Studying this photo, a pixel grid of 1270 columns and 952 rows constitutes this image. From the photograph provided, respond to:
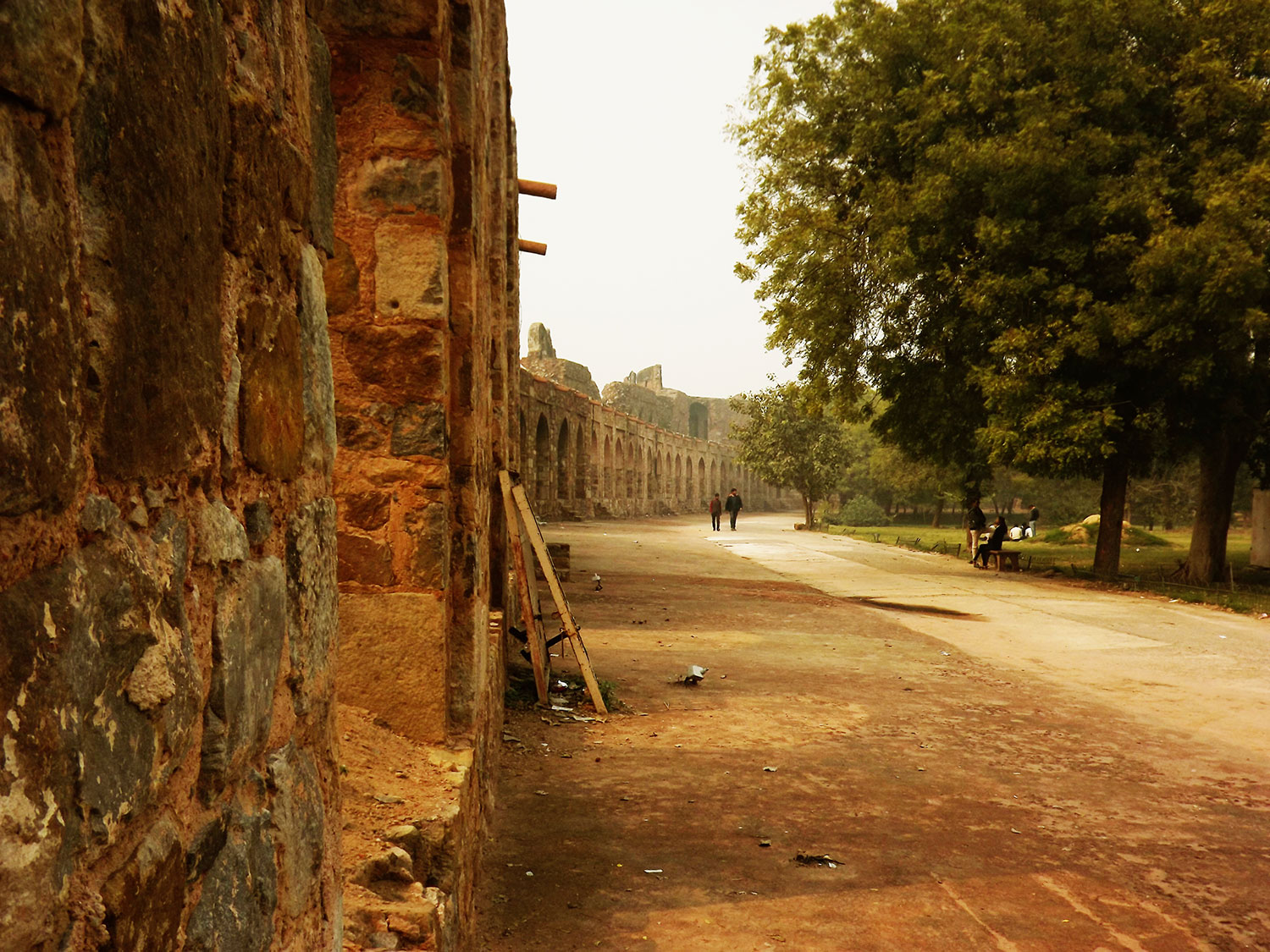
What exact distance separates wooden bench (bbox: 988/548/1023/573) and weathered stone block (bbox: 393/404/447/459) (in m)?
16.4

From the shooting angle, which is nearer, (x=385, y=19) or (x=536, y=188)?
(x=385, y=19)

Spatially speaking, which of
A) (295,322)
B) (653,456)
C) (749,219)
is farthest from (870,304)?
(653,456)

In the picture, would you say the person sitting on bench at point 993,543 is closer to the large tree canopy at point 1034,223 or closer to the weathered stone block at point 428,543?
the large tree canopy at point 1034,223

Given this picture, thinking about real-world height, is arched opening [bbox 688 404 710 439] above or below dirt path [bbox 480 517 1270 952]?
above

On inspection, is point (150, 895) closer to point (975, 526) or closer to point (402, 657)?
point (402, 657)

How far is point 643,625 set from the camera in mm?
10094

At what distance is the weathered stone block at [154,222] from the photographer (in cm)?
92

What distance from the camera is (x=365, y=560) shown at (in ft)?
11.7

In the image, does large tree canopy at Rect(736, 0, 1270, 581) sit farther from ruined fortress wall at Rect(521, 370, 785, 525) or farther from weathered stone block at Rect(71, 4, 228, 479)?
weathered stone block at Rect(71, 4, 228, 479)

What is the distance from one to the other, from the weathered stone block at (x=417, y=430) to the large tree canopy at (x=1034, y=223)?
505 inches

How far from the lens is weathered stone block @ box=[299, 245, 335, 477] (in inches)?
63.5

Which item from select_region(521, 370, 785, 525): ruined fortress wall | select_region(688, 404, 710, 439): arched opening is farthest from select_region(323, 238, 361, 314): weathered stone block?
select_region(688, 404, 710, 439): arched opening

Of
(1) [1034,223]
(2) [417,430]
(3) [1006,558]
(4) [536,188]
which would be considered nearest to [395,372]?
(2) [417,430]

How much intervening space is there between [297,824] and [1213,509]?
17.9 m
